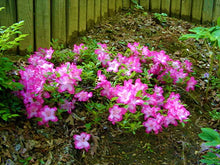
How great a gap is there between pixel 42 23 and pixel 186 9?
8.96ft

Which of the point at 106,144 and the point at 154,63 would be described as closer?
the point at 106,144

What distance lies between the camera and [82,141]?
208cm

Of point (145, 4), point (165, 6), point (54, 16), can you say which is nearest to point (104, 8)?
point (145, 4)

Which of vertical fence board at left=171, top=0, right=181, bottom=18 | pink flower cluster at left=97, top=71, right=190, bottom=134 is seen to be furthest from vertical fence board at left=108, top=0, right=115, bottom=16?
pink flower cluster at left=97, top=71, right=190, bottom=134

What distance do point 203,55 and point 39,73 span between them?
91.1 inches

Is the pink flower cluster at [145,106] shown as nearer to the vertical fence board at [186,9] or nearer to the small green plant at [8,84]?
the small green plant at [8,84]

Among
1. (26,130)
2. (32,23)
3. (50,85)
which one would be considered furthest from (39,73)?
(32,23)

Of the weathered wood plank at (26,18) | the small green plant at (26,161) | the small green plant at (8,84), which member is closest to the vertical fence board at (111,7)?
the weathered wood plank at (26,18)

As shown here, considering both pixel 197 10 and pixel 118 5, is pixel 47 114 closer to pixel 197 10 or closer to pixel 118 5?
pixel 118 5

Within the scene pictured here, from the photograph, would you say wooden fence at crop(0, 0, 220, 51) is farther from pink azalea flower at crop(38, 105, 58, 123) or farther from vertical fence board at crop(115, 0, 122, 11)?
pink azalea flower at crop(38, 105, 58, 123)

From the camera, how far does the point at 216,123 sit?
2674mm

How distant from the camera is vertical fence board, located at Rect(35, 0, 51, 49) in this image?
116 inches

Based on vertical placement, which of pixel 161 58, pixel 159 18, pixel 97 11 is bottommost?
pixel 161 58

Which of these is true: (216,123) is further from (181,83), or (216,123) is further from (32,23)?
Result: (32,23)
